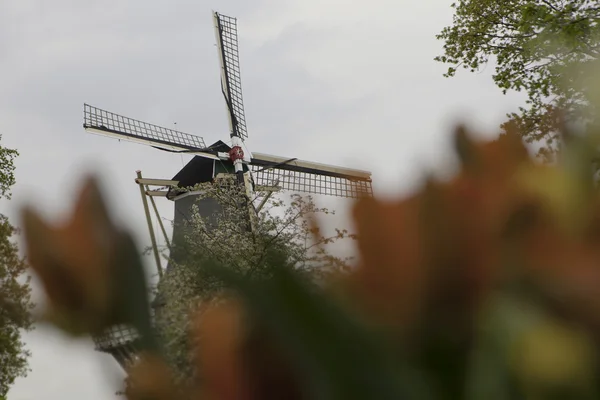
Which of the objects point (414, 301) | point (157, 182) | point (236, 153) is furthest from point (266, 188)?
point (414, 301)

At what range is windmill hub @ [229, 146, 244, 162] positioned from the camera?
21.8 metres

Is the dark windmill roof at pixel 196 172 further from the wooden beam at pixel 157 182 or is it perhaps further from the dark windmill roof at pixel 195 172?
the wooden beam at pixel 157 182

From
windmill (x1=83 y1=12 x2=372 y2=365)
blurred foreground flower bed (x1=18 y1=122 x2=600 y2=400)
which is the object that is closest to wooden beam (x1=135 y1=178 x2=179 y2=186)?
windmill (x1=83 y1=12 x2=372 y2=365)

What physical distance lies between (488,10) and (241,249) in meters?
8.24

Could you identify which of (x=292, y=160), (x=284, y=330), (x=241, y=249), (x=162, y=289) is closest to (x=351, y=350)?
(x=284, y=330)

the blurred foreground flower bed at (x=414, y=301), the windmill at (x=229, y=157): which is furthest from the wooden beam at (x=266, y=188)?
the blurred foreground flower bed at (x=414, y=301)

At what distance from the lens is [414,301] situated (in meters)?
0.41

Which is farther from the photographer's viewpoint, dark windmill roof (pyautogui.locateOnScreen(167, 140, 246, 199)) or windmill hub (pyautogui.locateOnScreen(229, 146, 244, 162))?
dark windmill roof (pyautogui.locateOnScreen(167, 140, 246, 199))

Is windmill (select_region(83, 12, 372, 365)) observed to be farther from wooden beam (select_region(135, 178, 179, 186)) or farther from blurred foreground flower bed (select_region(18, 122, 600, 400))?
blurred foreground flower bed (select_region(18, 122, 600, 400))

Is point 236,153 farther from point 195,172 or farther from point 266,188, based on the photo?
point 195,172

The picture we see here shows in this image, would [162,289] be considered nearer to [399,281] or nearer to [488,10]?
[399,281]

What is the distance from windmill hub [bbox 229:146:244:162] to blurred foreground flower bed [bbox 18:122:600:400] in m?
21.3

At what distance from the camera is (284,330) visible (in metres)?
0.35

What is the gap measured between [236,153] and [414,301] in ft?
70.9
